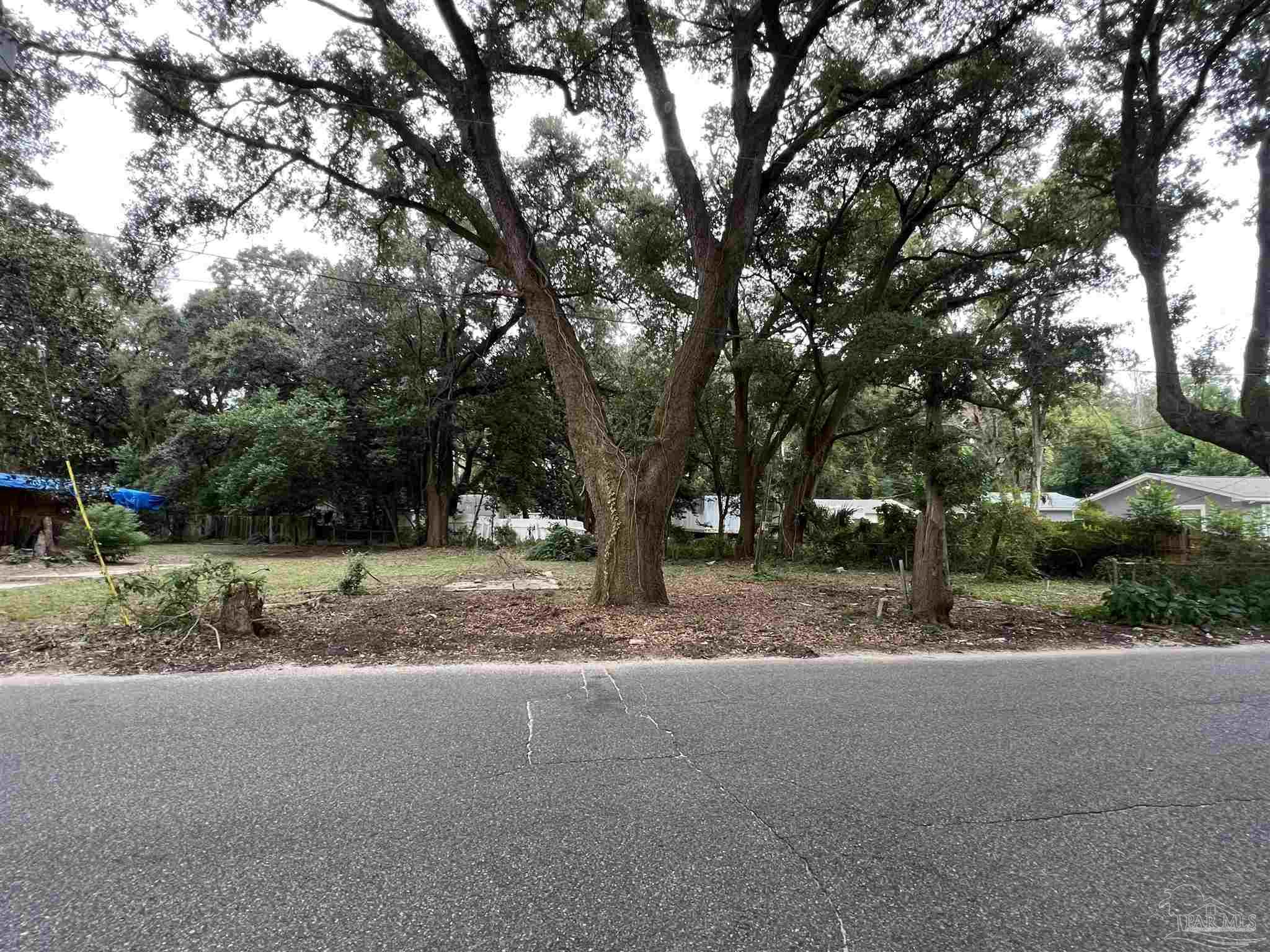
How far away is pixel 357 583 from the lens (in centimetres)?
968

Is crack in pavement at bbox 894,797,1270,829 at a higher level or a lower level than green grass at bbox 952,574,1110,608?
higher

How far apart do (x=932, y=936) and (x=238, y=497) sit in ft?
70.2

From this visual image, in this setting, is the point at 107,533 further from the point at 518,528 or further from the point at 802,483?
the point at 802,483

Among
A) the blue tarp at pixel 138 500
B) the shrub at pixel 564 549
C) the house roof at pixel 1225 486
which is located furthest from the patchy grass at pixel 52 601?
the house roof at pixel 1225 486

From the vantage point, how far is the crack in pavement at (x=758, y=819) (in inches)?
79.0

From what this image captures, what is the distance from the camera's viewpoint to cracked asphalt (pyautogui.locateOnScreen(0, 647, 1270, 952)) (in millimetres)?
1961

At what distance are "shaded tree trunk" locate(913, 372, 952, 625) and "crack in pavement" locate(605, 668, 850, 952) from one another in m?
4.76

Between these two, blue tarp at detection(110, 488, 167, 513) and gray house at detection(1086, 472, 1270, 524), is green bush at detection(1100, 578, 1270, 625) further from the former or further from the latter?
blue tarp at detection(110, 488, 167, 513)

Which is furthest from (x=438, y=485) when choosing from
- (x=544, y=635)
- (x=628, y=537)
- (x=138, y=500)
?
(x=544, y=635)

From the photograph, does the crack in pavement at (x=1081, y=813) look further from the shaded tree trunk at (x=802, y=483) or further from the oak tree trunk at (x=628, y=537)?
the shaded tree trunk at (x=802, y=483)

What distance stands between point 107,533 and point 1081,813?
61.1 feet

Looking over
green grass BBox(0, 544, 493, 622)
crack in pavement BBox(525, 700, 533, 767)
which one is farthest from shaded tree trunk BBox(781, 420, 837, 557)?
crack in pavement BBox(525, 700, 533, 767)

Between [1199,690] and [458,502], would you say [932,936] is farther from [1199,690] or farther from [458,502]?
[458,502]

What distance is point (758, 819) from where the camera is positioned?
8.66 ft
